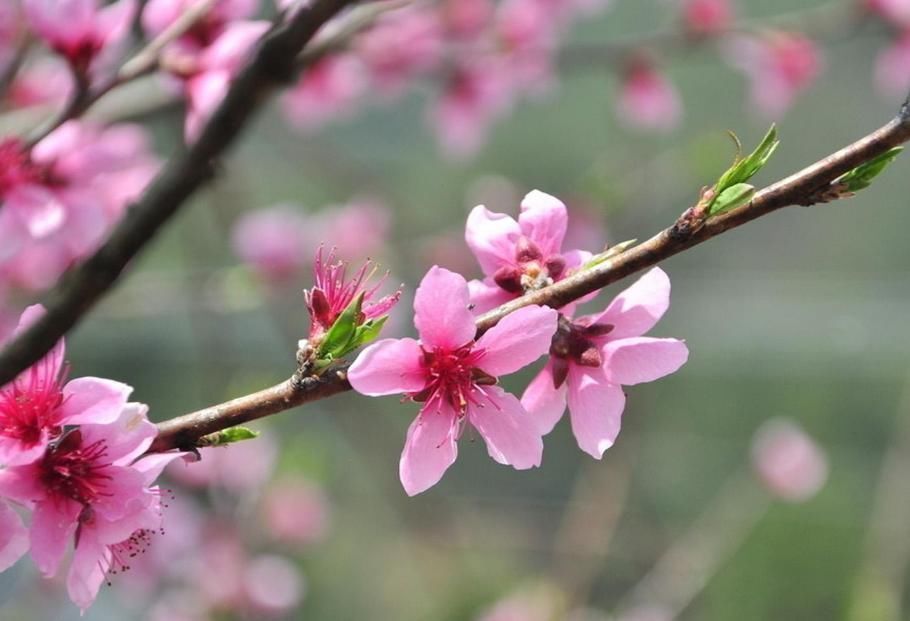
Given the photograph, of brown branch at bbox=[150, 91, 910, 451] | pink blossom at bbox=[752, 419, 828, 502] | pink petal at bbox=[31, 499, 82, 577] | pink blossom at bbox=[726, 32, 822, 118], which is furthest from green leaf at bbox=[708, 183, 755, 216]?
pink blossom at bbox=[752, 419, 828, 502]

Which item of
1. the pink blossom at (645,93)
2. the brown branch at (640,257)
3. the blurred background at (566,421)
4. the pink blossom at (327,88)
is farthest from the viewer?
the blurred background at (566,421)

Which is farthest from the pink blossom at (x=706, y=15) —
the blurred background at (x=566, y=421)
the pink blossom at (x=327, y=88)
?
the pink blossom at (x=327, y=88)

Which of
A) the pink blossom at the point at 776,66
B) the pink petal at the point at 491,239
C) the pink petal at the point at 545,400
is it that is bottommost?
the pink blossom at the point at 776,66

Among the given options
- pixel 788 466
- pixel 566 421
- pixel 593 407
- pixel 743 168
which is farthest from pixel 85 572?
pixel 788 466

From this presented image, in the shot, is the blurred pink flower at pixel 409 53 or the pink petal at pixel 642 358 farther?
the blurred pink flower at pixel 409 53

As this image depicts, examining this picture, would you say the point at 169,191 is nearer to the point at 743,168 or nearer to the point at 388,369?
the point at 388,369

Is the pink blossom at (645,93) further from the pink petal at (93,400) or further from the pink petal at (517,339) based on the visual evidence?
the pink petal at (93,400)
